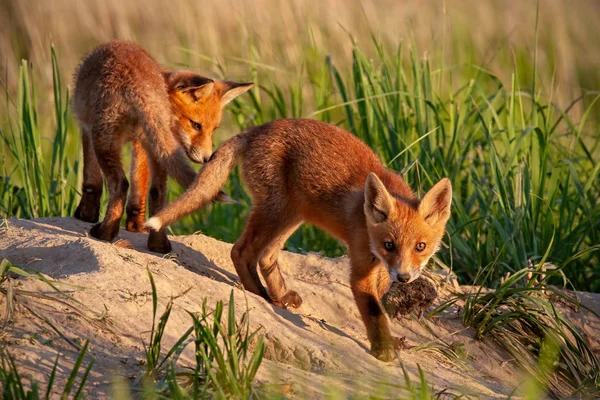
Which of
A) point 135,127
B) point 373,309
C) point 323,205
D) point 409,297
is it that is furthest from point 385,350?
point 135,127

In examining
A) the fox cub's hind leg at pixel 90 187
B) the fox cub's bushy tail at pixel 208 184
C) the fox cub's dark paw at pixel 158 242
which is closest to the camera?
the fox cub's bushy tail at pixel 208 184

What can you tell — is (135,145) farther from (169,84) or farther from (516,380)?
(516,380)

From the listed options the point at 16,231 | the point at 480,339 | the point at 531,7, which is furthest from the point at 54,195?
the point at 531,7

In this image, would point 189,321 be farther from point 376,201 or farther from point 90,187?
point 90,187

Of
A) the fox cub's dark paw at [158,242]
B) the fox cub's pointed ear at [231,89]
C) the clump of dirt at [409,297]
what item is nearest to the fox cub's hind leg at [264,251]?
the fox cub's dark paw at [158,242]

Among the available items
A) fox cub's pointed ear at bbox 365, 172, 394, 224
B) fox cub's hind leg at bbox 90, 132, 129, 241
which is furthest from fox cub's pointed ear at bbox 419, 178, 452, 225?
fox cub's hind leg at bbox 90, 132, 129, 241

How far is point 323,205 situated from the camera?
5.03 metres

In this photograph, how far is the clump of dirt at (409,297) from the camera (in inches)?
200

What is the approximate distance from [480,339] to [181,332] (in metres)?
2.00

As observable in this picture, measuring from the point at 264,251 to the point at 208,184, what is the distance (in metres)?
0.53

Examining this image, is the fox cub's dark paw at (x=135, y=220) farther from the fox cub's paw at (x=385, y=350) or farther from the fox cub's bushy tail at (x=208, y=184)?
the fox cub's paw at (x=385, y=350)

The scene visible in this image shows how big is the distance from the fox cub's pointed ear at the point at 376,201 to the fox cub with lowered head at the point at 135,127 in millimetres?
1191

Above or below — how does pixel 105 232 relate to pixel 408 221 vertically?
below

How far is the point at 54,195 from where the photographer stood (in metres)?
6.40
